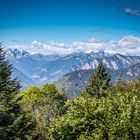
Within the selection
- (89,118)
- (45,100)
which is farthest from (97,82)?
(89,118)

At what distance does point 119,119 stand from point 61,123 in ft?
23.0

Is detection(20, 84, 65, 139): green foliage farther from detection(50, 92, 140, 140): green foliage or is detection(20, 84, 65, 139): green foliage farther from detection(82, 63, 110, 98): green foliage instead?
detection(50, 92, 140, 140): green foliage

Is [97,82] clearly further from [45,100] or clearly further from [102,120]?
[102,120]

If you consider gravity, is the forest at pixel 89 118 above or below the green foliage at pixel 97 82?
below

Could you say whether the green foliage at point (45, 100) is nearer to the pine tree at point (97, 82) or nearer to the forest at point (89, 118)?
the pine tree at point (97, 82)

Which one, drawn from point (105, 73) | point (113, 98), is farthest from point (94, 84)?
point (113, 98)

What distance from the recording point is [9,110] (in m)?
57.8

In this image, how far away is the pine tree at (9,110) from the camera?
54.4 meters

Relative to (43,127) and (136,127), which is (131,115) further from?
(43,127)

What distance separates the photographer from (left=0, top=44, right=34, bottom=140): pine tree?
54438 millimetres

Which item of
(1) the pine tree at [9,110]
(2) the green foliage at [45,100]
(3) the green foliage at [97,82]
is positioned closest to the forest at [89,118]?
(1) the pine tree at [9,110]

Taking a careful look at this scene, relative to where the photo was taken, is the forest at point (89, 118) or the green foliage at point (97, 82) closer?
the forest at point (89, 118)

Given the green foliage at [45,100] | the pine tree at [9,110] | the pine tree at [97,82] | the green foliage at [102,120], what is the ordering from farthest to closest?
the green foliage at [45,100] < the pine tree at [97,82] < the pine tree at [9,110] < the green foliage at [102,120]

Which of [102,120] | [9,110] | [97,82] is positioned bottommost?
[9,110]
